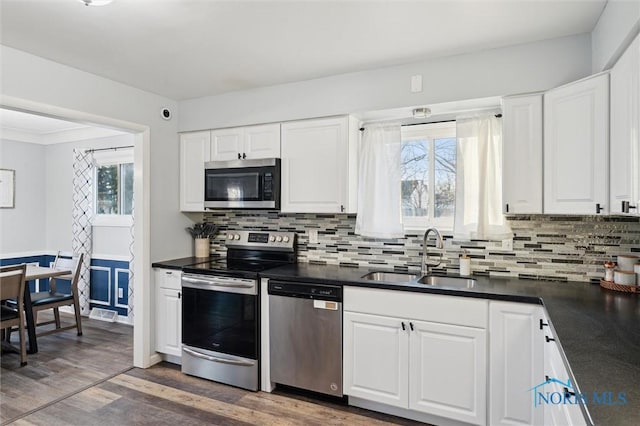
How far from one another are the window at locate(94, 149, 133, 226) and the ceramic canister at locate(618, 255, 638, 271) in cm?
477

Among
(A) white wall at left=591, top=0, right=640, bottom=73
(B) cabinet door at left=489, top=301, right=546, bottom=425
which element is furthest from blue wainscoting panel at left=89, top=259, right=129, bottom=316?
(A) white wall at left=591, top=0, right=640, bottom=73

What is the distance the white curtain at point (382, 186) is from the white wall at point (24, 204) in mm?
4886

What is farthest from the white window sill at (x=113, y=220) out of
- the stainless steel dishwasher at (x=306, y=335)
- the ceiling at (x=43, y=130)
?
the stainless steel dishwasher at (x=306, y=335)

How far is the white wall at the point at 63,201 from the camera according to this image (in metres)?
4.85

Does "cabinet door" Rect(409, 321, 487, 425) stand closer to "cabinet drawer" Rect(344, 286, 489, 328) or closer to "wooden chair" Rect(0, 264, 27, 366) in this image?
Answer: "cabinet drawer" Rect(344, 286, 489, 328)

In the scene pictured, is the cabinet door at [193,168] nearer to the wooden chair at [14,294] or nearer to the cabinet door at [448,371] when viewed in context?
the wooden chair at [14,294]

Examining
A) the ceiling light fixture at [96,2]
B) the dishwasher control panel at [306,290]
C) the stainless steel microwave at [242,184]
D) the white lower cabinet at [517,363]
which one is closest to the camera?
the ceiling light fixture at [96,2]

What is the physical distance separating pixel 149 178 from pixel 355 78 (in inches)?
78.1

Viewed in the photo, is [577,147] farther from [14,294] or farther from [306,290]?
[14,294]

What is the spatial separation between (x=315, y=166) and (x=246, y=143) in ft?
2.39

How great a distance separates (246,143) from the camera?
3361mm

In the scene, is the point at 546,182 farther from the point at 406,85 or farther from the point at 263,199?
the point at 263,199

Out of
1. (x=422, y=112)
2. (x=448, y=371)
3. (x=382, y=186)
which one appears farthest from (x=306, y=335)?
(x=422, y=112)

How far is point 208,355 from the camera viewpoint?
3.06m
